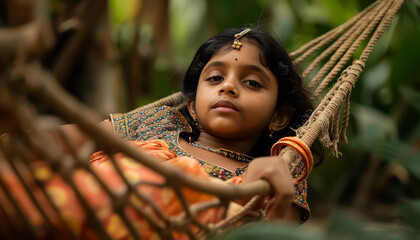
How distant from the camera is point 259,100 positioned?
1.25 metres

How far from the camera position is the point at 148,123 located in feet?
4.58

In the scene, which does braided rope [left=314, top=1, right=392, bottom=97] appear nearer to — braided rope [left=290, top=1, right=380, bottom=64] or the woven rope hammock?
braided rope [left=290, top=1, right=380, bottom=64]

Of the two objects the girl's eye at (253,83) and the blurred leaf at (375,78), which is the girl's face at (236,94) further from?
the blurred leaf at (375,78)

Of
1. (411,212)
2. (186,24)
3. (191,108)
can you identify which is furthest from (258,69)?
(186,24)

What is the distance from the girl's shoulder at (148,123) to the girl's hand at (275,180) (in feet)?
1.64

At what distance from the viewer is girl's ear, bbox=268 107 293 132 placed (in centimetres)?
138

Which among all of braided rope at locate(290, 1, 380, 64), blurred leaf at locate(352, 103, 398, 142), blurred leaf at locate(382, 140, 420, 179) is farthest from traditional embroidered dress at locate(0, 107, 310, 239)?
blurred leaf at locate(352, 103, 398, 142)

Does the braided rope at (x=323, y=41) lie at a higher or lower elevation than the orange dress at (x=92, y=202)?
lower

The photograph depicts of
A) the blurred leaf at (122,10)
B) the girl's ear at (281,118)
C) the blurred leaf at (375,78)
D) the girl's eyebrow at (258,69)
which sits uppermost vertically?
the girl's eyebrow at (258,69)

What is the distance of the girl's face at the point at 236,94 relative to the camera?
1.21 m

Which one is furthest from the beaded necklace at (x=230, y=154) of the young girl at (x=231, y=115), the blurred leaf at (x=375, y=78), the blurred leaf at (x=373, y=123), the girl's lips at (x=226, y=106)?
the blurred leaf at (x=375, y=78)

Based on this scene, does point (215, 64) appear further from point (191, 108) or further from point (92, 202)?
point (92, 202)

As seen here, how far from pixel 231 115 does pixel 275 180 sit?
1.25 feet

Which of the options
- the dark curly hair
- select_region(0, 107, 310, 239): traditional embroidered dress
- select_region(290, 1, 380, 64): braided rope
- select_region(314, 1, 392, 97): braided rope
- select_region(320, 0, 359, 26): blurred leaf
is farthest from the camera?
select_region(320, 0, 359, 26): blurred leaf
